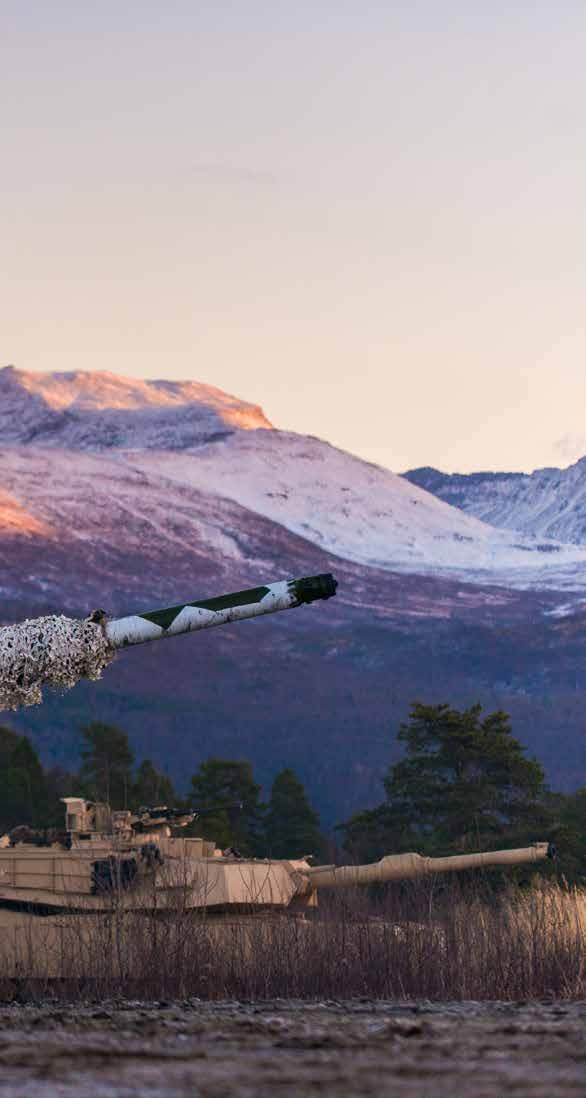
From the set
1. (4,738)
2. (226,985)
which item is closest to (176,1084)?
(226,985)

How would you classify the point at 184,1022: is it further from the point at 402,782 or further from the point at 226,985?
the point at 402,782

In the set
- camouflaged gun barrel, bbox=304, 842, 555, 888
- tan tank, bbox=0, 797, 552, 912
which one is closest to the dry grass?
tan tank, bbox=0, 797, 552, 912

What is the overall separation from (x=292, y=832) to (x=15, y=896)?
6116 centimetres

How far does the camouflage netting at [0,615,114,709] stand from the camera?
503 inches

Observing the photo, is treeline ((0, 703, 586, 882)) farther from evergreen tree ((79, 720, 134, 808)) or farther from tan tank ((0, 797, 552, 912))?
tan tank ((0, 797, 552, 912))

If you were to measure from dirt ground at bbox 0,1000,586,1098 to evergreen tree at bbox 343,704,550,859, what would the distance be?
199ft

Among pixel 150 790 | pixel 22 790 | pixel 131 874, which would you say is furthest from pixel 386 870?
pixel 22 790

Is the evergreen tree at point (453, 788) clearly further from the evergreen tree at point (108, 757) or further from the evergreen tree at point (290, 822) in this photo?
the evergreen tree at point (108, 757)

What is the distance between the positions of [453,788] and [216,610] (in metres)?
61.6

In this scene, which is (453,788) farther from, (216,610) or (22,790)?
(216,610)

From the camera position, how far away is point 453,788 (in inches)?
2916

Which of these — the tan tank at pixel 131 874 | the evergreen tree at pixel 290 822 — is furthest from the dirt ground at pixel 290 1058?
the evergreen tree at pixel 290 822

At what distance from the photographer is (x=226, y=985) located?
81.3 ft

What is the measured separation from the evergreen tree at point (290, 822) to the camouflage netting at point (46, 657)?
7688cm
